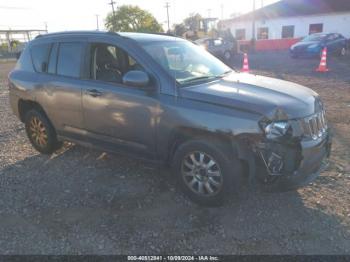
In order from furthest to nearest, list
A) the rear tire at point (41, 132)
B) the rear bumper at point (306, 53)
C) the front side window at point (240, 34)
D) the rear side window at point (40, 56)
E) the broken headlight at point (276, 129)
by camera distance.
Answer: the front side window at point (240, 34) < the rear bumper at point (306, 53) < the rear tire at point (41, 132) < the rear side window at point (40, 56) < the broken headlight at point (276, 129)

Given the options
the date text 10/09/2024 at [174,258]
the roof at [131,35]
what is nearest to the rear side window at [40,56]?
the roof at [131,35]

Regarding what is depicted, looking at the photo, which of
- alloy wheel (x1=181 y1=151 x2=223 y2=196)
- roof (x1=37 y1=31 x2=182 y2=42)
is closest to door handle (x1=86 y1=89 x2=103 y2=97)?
roof (x1=37 y1=31 x2=182 y2=42)

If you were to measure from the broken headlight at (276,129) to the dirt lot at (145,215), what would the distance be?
92 cm

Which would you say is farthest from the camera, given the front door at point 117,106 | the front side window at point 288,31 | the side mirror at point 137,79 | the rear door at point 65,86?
the front side window at point 288,31

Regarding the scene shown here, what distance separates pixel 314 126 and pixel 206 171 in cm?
124

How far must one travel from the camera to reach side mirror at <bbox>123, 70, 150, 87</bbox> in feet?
12.6

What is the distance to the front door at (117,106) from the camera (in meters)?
4.02

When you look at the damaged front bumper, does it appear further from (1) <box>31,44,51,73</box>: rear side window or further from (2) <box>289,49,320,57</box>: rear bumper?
(2) <box>289,49,320,57</box>: rear bumper

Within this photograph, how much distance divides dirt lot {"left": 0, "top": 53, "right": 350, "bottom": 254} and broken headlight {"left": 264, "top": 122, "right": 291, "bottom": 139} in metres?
0.92

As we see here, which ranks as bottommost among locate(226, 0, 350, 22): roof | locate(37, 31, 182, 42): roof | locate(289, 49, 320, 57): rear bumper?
locate(289, 49, 320, 57): rear bumper

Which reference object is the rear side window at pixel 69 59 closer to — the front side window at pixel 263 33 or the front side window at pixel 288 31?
the front side window at pixel 288 31

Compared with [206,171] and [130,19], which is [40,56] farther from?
[130,19]

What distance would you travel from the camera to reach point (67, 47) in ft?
16.0

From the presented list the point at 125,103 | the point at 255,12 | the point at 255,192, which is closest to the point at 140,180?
the point at 125,103
